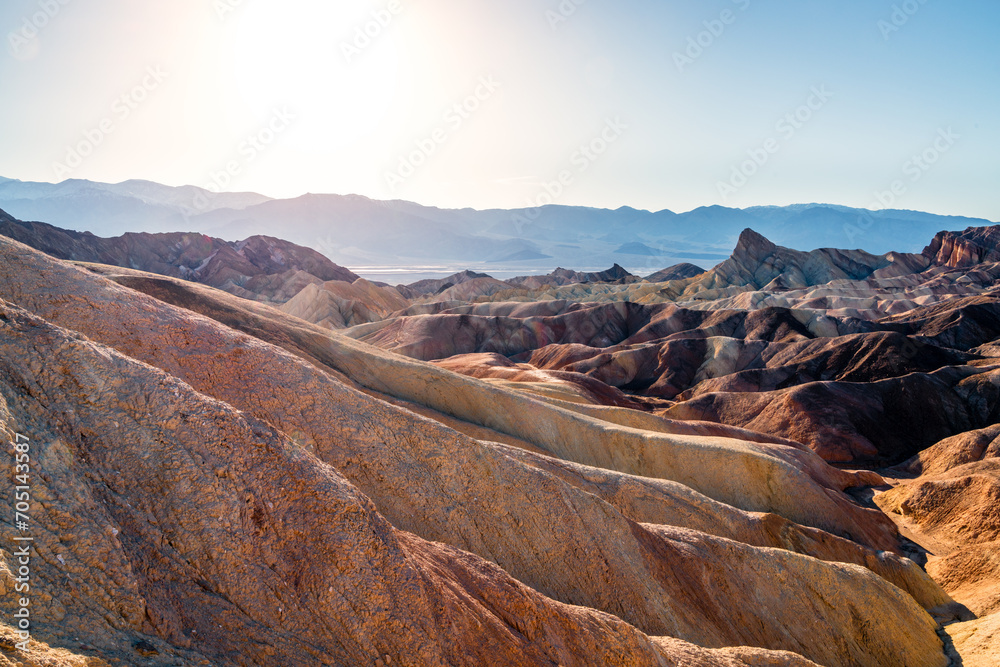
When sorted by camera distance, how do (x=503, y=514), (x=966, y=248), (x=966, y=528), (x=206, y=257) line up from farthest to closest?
(x=206, y=257), (x=966, y=248), (x=966, y=528), (x=503, y=514)

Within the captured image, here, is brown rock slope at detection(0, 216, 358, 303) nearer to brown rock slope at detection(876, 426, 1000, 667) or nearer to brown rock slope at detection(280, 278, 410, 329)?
brown rock slope at detection(280, 278, 410, 329)

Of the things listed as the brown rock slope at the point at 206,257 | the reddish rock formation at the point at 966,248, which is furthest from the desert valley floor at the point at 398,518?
the reddish rock formation at the point at 966,248

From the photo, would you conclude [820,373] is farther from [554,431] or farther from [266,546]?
[266,546]

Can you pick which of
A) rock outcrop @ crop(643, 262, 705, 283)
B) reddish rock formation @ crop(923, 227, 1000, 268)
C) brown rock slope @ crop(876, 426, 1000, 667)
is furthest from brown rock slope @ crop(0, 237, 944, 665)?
rock outcrop @ crop(643, 262, 705, 283)

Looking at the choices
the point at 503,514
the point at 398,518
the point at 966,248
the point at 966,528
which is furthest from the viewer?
the point at 966,248

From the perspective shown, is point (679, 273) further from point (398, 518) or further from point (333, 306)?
point (398, 518)

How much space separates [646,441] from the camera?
27234mm

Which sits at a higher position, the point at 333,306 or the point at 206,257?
the point at 206,257

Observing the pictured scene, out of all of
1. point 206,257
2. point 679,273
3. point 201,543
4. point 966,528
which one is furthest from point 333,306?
point 679,273

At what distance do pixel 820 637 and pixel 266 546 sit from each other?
1604 cm

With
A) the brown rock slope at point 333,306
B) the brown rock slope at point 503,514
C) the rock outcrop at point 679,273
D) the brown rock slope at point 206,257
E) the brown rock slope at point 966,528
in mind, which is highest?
the rock outcrop at point 679,273

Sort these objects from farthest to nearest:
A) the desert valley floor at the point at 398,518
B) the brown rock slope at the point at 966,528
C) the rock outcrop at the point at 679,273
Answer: the rock outcrop at the point at 679,273 → the brown rock slope at the point at 966,528 → the desert valley floor at the point at 398,518

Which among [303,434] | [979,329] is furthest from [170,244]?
[979,329]

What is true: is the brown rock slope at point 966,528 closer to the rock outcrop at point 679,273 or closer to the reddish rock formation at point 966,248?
the reddish rock formation at point 966,248
